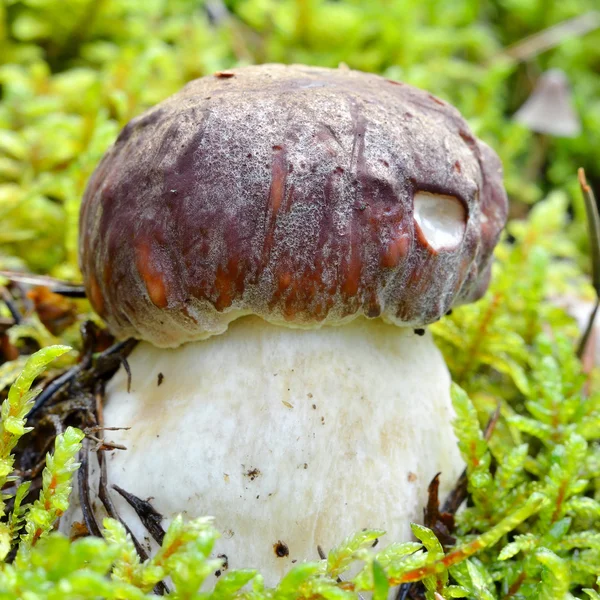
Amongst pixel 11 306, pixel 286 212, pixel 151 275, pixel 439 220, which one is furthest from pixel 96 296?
pixel 439 220

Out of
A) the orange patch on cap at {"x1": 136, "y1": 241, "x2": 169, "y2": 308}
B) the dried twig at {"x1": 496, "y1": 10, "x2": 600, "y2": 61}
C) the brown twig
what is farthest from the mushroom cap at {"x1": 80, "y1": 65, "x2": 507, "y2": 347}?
the dried twig at {"x1": 496, "y1": 10, "x2": 600, "y2": 61}

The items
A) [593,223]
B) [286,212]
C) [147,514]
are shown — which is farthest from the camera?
[593,223]

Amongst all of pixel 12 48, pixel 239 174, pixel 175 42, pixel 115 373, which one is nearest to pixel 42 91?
pixel 12 48

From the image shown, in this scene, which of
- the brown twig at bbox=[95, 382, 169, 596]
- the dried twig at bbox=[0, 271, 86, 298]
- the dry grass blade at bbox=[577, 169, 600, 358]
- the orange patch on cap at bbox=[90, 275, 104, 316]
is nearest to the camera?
the brown twig at bbox=[95, 382, 169, 596]

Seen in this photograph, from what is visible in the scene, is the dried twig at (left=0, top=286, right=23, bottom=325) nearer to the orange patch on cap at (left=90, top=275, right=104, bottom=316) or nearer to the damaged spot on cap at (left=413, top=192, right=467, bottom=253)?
the orange patch on cap at (left=90, top=275, right=104, bottom=316)

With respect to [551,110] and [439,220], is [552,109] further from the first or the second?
[439,220]

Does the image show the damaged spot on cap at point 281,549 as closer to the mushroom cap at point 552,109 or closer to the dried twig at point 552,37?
the mushroom cap at point 552,109
